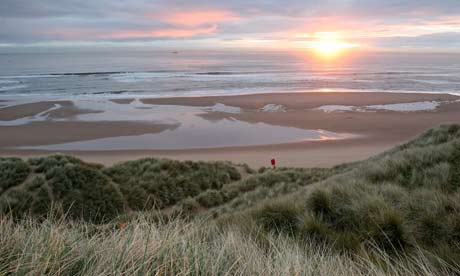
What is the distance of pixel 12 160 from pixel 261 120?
51.6ft

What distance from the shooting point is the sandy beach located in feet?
59.4

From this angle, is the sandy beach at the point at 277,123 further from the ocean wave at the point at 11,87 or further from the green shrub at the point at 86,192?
the ocean wave at the point at 11,87

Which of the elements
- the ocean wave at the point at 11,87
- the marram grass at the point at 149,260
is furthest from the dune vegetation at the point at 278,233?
the ocean wave at the point at 11,87

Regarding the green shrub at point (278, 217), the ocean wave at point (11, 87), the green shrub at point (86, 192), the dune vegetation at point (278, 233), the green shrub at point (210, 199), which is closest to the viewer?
the dune vegetation at point (278, 233)

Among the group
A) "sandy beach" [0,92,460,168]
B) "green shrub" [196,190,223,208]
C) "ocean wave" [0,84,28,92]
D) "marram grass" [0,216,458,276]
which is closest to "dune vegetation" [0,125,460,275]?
"marram grass" [0,216,458,276]

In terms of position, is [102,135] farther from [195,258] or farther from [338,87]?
[338,87]

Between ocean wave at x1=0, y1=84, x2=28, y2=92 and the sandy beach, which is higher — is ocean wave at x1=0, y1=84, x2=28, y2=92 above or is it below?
above

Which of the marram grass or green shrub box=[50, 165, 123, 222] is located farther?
green shrub box=[50, 165, 123, 222]

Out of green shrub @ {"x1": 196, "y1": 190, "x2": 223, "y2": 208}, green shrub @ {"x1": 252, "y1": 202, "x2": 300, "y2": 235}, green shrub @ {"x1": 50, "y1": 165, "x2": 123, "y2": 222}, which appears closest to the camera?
green shrub @ {"x1": 252, "y1": 202, "x2": 300, "y2": 235}

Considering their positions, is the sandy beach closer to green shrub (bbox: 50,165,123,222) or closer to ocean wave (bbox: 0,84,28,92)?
green shrub (bbox: 50,165,123,222)

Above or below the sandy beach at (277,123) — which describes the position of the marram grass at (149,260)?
above

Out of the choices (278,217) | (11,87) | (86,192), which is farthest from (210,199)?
(11,87)

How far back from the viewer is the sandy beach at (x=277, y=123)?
59.4 ft

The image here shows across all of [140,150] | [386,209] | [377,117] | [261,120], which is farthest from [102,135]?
[386,209]
